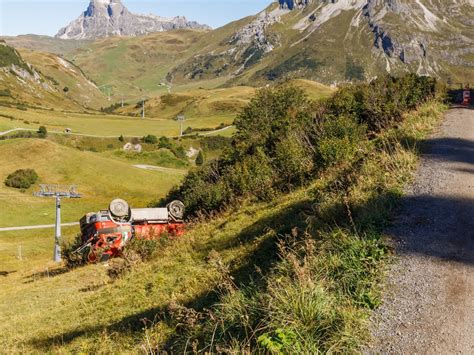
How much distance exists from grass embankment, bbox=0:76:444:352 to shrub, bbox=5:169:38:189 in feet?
164

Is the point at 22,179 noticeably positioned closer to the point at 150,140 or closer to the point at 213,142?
the point at 150,140

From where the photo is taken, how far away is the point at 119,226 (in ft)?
102

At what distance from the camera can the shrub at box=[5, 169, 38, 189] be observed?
6731 centimetres

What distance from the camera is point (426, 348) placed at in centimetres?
→ 564

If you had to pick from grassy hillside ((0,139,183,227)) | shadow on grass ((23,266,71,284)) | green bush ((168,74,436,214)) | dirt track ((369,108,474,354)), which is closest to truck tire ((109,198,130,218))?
green bush ((168,74,436,214))

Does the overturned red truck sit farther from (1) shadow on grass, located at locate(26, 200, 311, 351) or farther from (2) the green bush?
(1) shadow on grass, located at locate(26, 200, 311, 351)

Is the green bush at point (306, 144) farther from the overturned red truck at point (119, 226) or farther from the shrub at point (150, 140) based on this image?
the shrub at point (150, 140)

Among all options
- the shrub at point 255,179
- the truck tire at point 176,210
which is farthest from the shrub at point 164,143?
the shrub at point 255,179

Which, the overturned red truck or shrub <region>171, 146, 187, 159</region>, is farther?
shrub <region>171, 146, 187, 159</region>

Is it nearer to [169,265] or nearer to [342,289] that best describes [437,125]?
[169,265]

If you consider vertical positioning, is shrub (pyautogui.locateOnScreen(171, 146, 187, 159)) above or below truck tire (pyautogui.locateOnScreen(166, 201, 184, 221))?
above

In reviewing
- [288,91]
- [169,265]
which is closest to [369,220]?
[169,265]

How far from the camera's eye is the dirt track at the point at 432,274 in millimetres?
5852

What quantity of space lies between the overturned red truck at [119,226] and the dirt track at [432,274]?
2034cm
